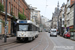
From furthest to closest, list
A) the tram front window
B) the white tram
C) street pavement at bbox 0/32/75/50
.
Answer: the tram front window → the white tram → street pavement at bbox 0/32/75/50

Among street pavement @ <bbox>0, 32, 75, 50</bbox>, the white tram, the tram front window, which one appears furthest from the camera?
the tram front window

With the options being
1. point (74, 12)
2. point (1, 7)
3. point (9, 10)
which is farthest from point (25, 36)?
point (74, 12)

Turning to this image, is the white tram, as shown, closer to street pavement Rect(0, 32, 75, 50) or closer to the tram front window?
the tram front window

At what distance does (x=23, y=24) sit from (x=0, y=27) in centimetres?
892

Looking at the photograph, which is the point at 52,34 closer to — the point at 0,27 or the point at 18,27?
the point at 0,27

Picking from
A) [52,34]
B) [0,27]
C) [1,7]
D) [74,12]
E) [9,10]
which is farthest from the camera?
[74,12]

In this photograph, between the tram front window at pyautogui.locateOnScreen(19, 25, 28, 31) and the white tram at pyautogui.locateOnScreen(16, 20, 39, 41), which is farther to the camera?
the tram front window at pyautogui.locateOnScreen(19, 25, 28, 31)

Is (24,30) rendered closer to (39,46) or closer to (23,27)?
(23,27)

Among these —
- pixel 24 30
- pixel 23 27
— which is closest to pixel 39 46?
pixel 24 30

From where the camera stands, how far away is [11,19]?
3488 cm

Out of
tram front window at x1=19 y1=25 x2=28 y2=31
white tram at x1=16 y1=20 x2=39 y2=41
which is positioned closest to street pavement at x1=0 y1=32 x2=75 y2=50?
white tram at x1=16 y1=20 x2=39 y2=41

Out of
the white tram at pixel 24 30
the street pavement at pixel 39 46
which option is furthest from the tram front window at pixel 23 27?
the street pavement at pixel 39 46

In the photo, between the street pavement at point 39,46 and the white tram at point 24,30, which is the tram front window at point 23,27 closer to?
the white tram at point 24,30

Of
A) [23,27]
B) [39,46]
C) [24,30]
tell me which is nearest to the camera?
[39,46]
